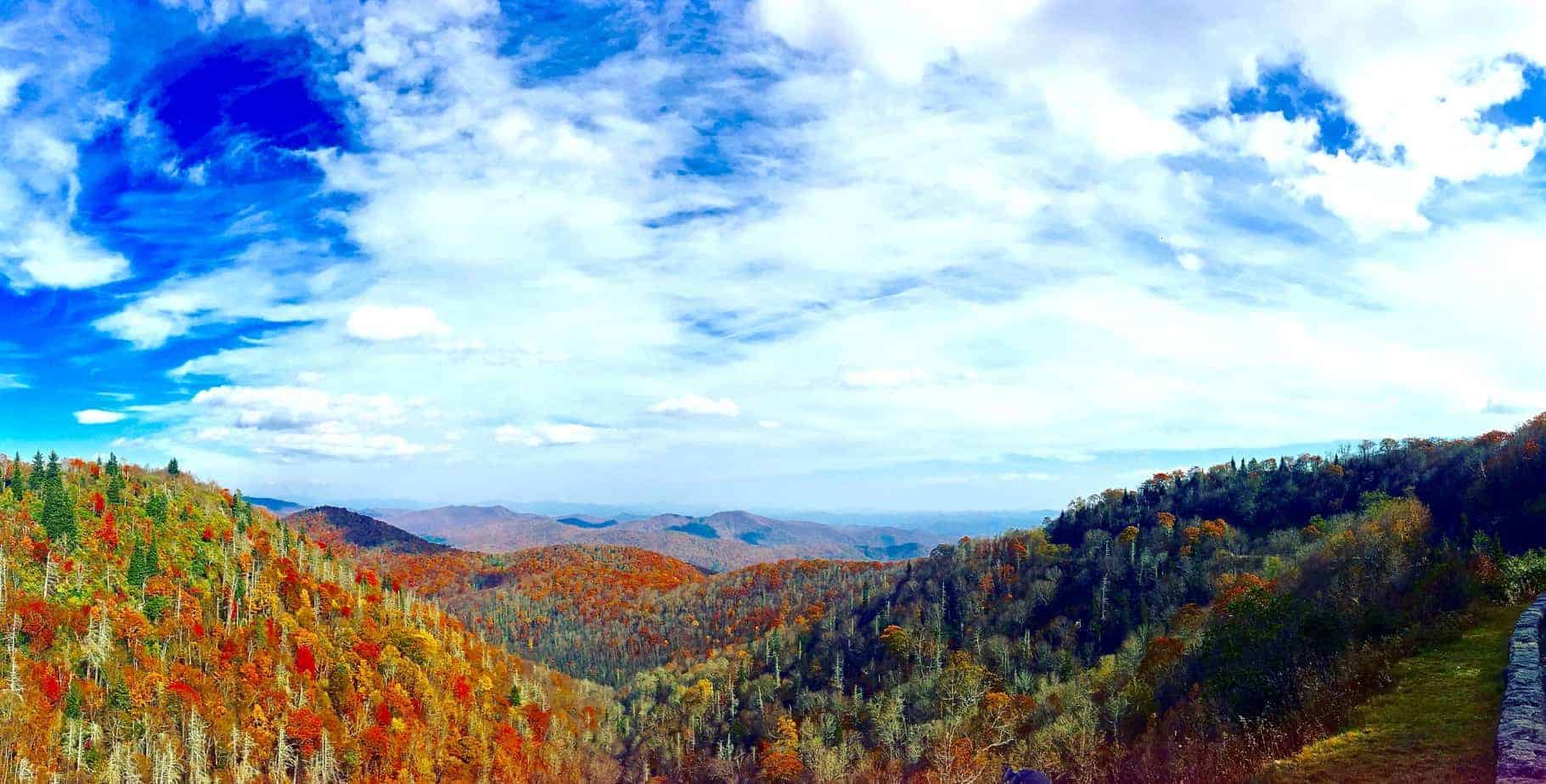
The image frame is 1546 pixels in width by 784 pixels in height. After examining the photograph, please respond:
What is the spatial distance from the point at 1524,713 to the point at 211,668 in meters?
178

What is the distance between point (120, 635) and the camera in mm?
137125

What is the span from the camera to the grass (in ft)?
59.1

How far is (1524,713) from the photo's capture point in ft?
60.4

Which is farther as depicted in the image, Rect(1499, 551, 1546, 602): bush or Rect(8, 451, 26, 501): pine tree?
Rect(8, 451, 26, 501): pine tree

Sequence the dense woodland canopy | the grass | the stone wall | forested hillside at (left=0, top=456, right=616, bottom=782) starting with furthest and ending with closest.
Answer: forested hillside at (left=0, top=456, right=616, bottom=782), the dense woodland canopy, the grass, the stone wall

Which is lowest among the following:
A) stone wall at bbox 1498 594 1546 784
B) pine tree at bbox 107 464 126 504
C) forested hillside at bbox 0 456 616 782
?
forested hillside at bbox 0 456 616 782

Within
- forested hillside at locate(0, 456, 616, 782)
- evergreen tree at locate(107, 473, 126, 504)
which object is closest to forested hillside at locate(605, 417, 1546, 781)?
forested hillside at locate(0, 456, 616, 782)

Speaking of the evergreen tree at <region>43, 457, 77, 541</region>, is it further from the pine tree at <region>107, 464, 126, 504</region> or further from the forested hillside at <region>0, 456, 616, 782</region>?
the pine tree at <region>107, 464, 126, 504</region>

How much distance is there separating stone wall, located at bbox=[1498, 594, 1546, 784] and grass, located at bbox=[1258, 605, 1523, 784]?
528 mm

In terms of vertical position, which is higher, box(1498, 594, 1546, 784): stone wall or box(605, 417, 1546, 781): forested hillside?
box(1498, 594, 1546, 784): stone wall

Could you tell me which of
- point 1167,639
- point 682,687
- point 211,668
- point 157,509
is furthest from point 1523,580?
point 157,509

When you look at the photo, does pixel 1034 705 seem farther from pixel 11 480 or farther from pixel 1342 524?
pixel 11 480

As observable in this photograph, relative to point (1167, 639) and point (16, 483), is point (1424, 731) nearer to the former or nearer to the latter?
point (1167, 639)

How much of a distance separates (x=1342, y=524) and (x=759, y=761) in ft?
363
